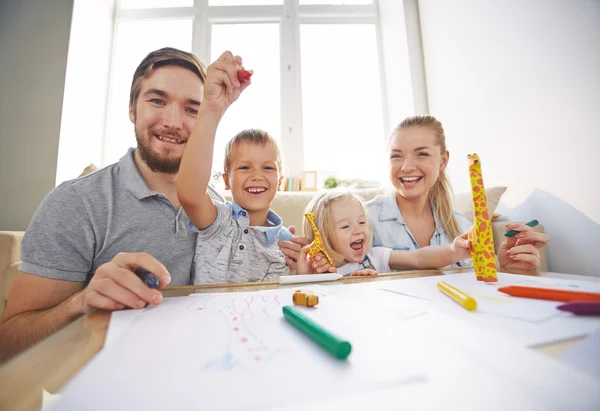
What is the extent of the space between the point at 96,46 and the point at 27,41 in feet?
1.61

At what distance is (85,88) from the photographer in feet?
7.66

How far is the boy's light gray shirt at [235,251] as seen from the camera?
716 millimetres

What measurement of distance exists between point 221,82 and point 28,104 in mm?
2260

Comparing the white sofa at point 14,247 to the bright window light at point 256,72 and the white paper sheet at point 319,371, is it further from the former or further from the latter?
the bright window light at point 256,72

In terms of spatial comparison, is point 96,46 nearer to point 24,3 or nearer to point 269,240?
point 24,3

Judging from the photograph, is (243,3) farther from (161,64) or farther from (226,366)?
(226,366)

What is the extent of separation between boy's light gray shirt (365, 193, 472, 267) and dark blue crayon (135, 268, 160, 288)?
2.69 ft

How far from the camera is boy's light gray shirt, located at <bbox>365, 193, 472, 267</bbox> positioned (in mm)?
1044

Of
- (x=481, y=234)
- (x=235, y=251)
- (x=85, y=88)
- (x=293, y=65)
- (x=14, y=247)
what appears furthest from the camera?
(x=293, y=65)

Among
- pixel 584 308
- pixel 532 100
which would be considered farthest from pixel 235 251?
pixel 532 100

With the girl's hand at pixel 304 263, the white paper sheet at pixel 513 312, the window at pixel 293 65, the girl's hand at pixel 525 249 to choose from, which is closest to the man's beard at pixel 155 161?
the girl's hand at pixel 304 263

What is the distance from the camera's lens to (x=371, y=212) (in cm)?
113

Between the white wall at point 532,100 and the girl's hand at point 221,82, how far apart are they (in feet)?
4.17

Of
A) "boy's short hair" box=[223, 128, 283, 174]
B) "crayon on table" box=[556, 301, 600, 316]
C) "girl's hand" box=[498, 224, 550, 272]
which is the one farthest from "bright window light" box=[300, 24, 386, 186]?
"crayon on table" box=[556, 301, 600, 316]
